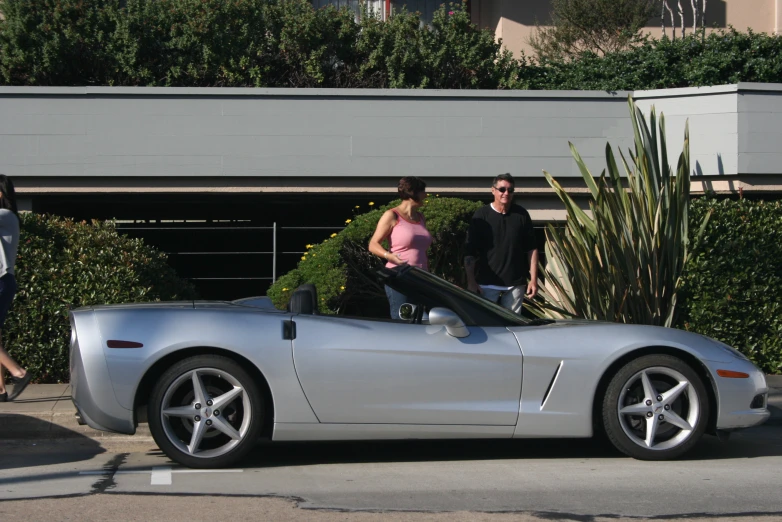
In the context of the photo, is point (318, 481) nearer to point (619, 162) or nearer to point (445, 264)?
point (445, 264)

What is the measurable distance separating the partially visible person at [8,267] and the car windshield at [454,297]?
3117 millimetres

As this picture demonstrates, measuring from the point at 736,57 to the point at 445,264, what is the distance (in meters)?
4.76

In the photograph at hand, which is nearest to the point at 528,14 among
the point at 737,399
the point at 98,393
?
the point at 737,399

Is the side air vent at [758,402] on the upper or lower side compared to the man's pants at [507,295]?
lower

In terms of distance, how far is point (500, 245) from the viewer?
7.91 meters

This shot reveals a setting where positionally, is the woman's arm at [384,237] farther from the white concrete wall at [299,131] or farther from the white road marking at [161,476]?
the white concrete wall at [299,131]

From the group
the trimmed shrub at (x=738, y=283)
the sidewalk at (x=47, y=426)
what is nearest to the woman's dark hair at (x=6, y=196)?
the sidewalk at (x=47, y=426)

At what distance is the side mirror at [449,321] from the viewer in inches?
219

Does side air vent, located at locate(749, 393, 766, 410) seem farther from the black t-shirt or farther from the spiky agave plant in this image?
the spiky agave plant

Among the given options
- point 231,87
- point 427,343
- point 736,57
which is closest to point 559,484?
point 427,343

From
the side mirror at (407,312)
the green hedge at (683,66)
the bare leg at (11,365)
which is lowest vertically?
the bare leg at (11,365)

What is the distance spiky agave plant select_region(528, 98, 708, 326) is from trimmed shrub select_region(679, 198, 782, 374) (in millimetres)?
188

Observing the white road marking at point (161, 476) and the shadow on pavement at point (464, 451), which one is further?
the shadow on pavement at point (464, 451)

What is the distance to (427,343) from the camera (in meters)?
5.64
